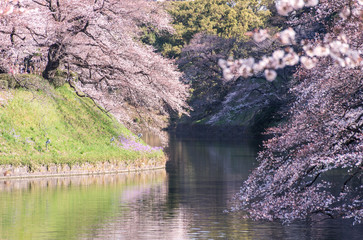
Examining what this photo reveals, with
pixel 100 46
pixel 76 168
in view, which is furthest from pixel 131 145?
pixel 100 46

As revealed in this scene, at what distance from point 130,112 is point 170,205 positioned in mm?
17796

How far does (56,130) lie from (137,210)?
1369cm

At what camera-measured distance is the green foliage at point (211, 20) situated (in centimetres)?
8169

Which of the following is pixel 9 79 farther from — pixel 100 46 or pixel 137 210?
pixel 137 210

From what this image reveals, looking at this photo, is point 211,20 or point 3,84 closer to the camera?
point 3,84

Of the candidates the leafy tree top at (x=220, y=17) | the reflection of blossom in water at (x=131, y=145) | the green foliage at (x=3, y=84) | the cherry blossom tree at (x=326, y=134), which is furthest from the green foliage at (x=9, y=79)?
the leafy tree top at (x=220, y=17)

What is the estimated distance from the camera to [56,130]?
32688mm

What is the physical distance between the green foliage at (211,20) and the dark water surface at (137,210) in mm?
51583

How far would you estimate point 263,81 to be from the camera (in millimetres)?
57469

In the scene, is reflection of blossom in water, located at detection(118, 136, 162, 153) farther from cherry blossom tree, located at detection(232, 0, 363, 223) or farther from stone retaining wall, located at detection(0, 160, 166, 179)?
cherry blossom tree, located at detection(232, 0, 363, 223)

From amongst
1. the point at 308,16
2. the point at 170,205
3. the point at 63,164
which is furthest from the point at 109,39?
the point at 170,205

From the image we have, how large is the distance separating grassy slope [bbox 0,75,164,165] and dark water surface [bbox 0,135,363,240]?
1881mm

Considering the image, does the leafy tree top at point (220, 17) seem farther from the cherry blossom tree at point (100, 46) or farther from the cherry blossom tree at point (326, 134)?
the cherry blossom tree at point (326, 134)

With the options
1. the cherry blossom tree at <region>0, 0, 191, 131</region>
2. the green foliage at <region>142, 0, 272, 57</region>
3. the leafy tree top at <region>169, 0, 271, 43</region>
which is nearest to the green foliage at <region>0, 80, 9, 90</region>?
the cherry blossom tree at <region>0, 0, 191, 131</region>
